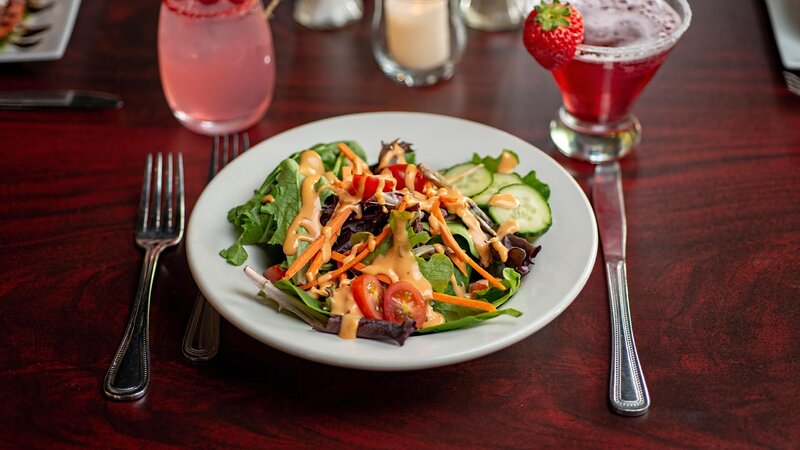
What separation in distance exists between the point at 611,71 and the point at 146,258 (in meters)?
1.07

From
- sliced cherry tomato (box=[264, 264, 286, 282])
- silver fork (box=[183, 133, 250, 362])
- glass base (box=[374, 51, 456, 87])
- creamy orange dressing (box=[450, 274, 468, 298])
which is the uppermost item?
creamy orange dressing (box=[450, 274, 468, 298])

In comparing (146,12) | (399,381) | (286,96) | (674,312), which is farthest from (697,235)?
(146,12)

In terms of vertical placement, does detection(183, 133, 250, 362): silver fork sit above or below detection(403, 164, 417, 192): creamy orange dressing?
below

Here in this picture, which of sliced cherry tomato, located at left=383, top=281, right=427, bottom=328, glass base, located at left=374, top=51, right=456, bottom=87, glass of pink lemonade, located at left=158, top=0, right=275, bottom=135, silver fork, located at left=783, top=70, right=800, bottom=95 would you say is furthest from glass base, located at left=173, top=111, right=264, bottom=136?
silver fork, located at left=783, top=70, right=800, bottom=95

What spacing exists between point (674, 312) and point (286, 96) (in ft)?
3.86

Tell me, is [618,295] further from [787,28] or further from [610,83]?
[787,28]

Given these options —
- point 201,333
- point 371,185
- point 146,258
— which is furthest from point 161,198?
point 371,185

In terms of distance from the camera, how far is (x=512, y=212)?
5.64ft

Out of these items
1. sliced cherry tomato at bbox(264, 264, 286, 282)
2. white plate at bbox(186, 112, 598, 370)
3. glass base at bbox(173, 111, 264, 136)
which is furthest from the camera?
glass base at bbox(173, 111, 264, 136)

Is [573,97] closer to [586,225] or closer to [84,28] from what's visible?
[586,225]

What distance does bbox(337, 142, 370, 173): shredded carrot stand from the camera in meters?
1.78

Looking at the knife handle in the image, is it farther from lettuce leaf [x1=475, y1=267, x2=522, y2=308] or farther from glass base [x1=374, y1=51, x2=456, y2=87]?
glass base [x1=374, y1=51, x2=456, y2=87]

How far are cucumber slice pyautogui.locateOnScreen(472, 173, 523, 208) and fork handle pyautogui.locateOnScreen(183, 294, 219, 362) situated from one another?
56 centimetres

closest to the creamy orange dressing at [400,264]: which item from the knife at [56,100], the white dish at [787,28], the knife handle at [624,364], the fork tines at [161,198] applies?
the knife handle at [624,364]
